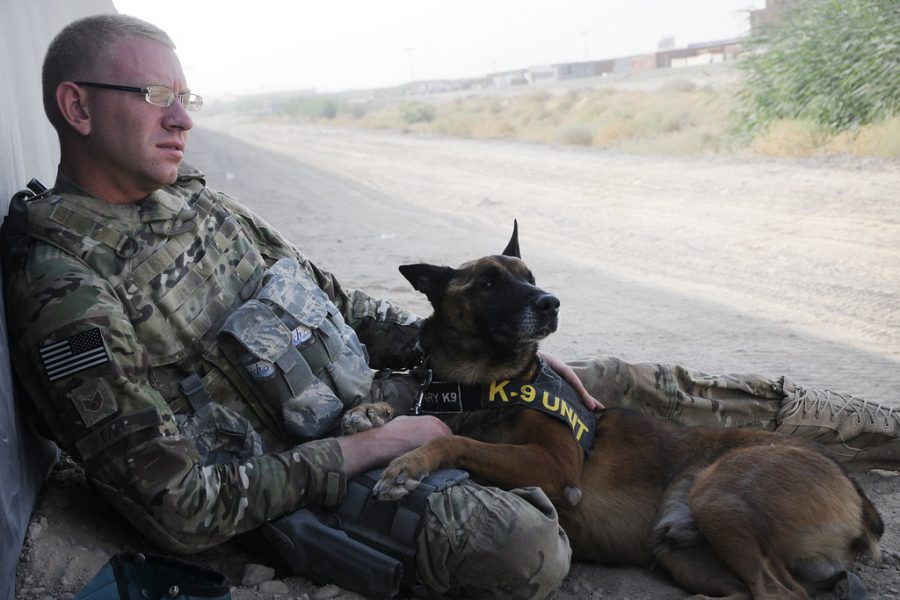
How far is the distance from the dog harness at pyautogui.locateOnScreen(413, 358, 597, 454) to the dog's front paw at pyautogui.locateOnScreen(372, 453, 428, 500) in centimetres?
63

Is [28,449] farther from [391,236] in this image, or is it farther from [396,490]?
[391,236]

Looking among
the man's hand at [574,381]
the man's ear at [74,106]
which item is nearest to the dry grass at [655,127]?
the man's hand at [574,381]

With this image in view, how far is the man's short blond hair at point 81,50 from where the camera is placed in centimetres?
326

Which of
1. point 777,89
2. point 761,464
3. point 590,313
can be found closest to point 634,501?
point 761,464

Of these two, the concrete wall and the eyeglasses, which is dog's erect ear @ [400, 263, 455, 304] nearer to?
the eyeglasses

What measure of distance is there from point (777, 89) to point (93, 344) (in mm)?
18048

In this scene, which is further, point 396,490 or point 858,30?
point 858,30

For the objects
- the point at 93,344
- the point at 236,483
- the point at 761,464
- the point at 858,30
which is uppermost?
the point at 858,30

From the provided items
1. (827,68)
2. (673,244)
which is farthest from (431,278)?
(827,68)

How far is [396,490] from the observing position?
309cm

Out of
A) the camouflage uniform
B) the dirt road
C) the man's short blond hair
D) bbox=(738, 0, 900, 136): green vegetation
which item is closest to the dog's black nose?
the camouflage uniform

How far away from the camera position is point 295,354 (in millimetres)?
3400

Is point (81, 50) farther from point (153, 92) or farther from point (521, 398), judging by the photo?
point (521, 398)

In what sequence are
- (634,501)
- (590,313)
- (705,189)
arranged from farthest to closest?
(705,189)
(590,313)
(634,501)
